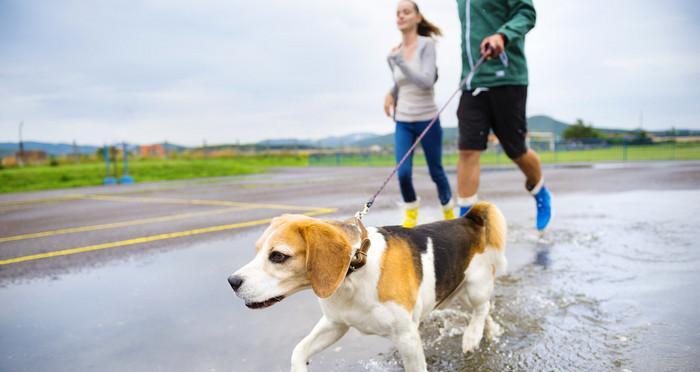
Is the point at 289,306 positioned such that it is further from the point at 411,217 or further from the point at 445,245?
the point at 411,217

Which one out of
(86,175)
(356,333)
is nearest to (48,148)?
(86,175)

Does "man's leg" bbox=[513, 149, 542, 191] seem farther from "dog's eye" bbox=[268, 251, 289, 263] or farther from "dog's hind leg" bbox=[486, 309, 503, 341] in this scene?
"dog's eye" bbox=[268, 251, 289, 263]

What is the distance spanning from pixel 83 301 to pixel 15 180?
1865 centimetres

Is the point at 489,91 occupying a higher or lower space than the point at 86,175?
higher

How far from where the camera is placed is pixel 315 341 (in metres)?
Result: 2.20

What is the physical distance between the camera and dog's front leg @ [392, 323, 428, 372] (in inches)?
81.2

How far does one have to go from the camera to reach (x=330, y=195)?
1001 centimetres

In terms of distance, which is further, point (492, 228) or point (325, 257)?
point (492, 228)

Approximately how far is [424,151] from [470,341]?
262 cm

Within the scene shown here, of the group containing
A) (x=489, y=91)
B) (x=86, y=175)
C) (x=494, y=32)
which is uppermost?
(x=494, y=32)

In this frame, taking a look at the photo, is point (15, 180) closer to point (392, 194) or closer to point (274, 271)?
point (392, 194)

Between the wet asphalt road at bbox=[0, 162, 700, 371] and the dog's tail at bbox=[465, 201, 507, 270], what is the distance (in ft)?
1.25

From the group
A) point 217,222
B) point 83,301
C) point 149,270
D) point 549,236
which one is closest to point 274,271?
point 83,301

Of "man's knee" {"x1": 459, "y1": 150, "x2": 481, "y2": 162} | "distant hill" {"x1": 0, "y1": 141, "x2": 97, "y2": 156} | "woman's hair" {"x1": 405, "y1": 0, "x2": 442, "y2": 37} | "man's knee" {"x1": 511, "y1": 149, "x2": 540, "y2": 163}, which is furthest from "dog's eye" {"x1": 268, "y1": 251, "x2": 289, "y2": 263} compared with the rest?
"distant hill" {"x1": 0, "y1": 141, "x2": 97, "y2": 156}
